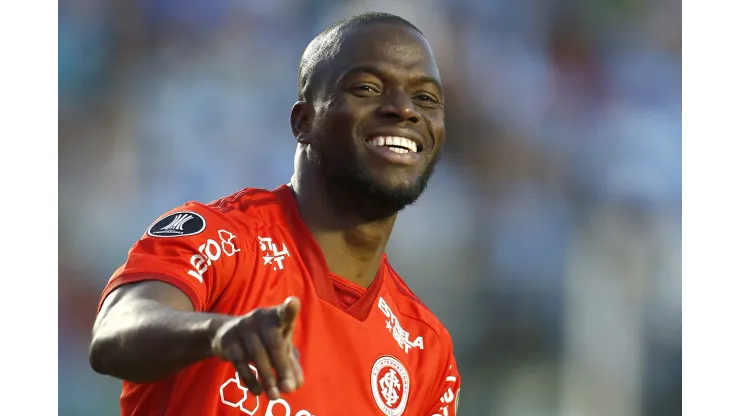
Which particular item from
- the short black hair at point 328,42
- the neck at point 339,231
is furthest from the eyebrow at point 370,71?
the neck at point 339,231

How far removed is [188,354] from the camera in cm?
153

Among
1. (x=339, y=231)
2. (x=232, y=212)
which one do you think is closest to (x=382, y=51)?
(x=339, y=231)

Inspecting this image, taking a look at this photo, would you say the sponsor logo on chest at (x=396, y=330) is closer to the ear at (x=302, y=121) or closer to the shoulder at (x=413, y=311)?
the shoulder at (x=413, y=311)

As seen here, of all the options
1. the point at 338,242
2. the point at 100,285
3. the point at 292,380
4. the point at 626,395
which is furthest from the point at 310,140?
the point at 626,395

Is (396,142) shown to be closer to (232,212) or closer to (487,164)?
(232,212)

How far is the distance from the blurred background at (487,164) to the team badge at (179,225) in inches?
124

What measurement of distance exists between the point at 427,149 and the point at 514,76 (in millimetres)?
3635

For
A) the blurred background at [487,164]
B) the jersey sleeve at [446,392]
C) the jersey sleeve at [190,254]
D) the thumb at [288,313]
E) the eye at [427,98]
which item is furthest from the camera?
the blurred background at [487,164]

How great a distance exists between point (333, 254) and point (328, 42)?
69 cm

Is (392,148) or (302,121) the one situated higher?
(302,121)

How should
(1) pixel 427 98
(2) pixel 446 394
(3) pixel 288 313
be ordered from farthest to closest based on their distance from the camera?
1. (2) pixel 446 394
2. (1) pixel 427 98
3. (3) pixel 288 313

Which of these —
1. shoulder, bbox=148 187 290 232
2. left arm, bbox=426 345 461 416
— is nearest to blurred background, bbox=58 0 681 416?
left arm, bbox=426 345 461 416

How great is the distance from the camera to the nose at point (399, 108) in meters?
2.54

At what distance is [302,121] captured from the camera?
2.71 m
